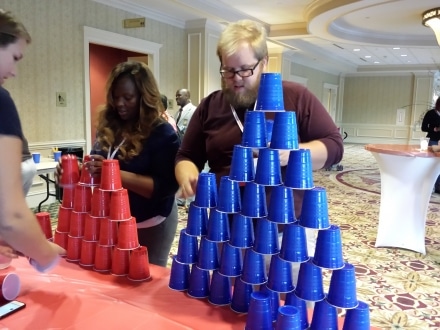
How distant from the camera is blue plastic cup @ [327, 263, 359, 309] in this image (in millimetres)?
891

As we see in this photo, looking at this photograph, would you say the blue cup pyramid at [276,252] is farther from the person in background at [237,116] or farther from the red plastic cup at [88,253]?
the red plastic cup at [88,253]

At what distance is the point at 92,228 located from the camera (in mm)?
1376

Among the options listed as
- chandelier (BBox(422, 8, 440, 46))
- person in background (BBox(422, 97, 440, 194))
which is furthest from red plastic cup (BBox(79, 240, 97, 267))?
chandelier (BBox(422, 8, 440, 46))

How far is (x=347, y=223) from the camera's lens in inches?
181

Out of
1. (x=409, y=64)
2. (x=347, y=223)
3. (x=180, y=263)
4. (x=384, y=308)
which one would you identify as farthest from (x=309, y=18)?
(x=409, y=64)

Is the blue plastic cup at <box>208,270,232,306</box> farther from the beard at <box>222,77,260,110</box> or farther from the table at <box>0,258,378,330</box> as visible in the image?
the beard at <box>222,77,260,110</box>

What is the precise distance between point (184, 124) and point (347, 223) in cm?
232

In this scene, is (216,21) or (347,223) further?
(216,21)

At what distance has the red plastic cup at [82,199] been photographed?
1408 millimetres

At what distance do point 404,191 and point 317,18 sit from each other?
3849 mm

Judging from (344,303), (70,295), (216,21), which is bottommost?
(70,295)

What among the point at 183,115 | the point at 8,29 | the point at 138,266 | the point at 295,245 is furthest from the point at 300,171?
the point at 183,115

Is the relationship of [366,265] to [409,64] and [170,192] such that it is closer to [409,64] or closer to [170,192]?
[170,192]

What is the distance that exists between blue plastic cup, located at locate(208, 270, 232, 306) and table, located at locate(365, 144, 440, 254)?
104 inches
